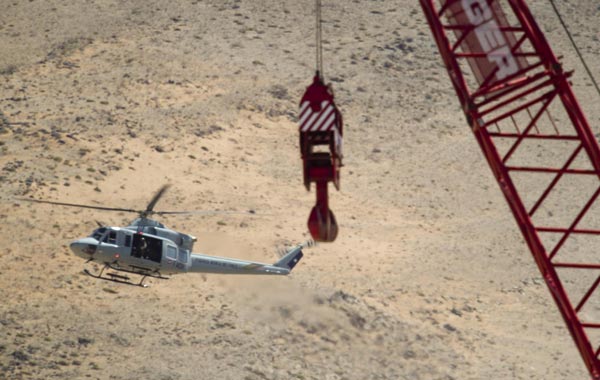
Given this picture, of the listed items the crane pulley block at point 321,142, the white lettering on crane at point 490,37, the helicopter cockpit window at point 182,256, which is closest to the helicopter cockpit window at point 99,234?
the helicopter cockpit window at point 182,256

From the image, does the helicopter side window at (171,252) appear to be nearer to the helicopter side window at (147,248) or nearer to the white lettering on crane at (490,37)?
the helicopter side window at (147,248)

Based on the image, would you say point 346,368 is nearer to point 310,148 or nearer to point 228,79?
point 310,148

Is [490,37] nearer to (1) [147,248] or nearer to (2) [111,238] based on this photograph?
(1) [147,248]

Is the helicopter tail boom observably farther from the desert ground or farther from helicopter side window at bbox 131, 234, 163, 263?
the desert ground

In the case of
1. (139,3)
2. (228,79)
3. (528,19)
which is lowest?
(528,19)

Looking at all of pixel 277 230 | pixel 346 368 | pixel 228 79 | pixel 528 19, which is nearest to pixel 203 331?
pixel 346 368

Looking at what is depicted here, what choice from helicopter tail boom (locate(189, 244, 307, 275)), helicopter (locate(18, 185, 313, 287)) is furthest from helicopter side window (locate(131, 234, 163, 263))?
helicopter tail boom (locate(189, 244, 307, 275))
